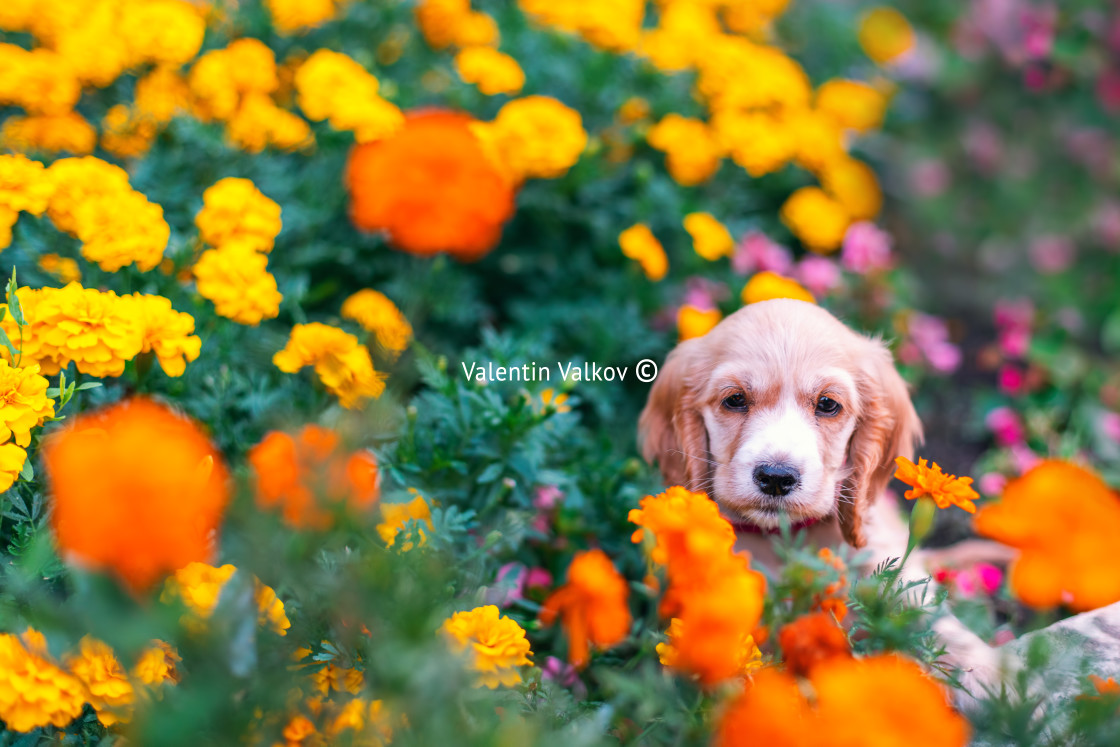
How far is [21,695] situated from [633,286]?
2.52m

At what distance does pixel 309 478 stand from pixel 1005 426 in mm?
3538

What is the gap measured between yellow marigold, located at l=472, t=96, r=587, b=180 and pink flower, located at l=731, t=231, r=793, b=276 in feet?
3.35

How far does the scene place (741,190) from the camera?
403cm

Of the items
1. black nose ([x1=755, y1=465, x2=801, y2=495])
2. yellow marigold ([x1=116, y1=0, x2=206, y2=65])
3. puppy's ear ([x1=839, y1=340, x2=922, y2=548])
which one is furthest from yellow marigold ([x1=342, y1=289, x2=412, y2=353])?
puppy's ear ([x1=839, y1=340, x2=922, y2=548])

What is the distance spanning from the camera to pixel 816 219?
149 inches

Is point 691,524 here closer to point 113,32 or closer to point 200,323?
point 200,323

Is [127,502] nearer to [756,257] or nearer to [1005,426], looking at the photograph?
[756,257]

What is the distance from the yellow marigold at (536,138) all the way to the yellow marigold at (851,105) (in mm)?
1985

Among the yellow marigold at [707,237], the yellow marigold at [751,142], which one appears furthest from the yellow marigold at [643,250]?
the yellow marigold at [751,142]

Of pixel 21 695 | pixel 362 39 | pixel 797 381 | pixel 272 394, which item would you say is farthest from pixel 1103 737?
pixel 362 39

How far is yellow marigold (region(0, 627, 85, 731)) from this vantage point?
4.91 ft

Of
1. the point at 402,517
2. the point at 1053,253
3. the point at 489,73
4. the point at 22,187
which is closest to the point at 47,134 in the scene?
the point at 22,187

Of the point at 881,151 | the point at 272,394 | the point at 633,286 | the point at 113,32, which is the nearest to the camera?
the point at 272,394

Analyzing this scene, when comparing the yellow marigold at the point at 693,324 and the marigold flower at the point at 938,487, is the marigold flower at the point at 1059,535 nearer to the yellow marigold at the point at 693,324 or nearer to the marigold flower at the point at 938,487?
the marigold flower at the point at 938,487
